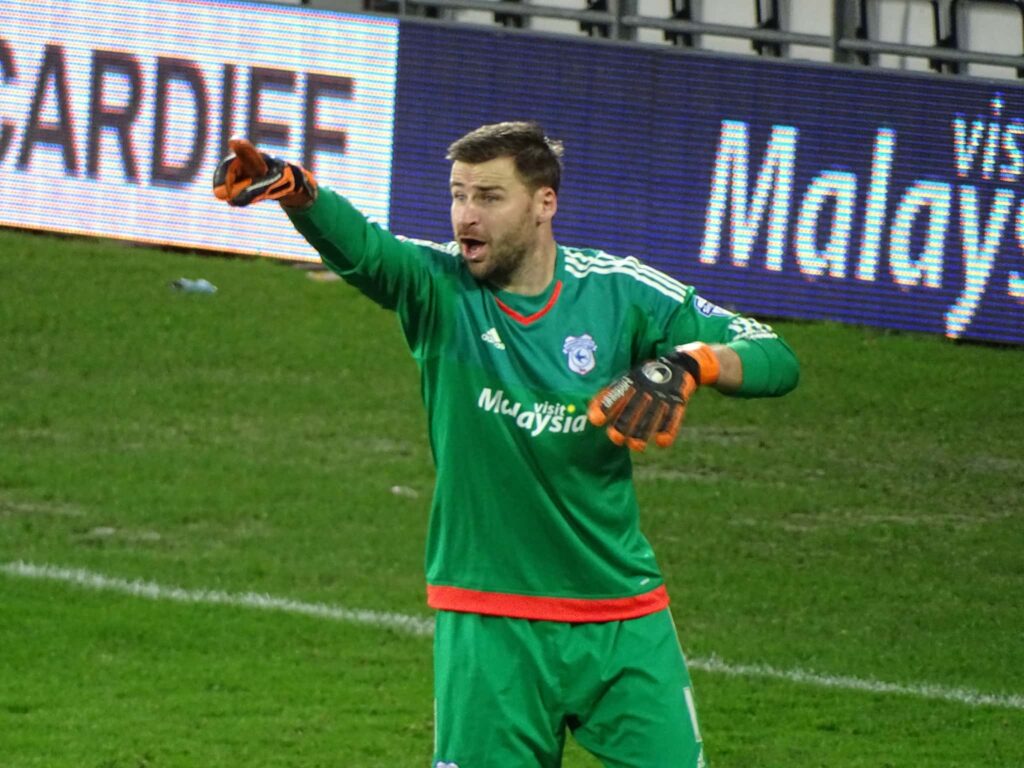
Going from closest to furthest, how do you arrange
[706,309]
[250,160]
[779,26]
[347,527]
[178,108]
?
[250,160] → [706,309] → [347,527] → [178,108] → [779,26]

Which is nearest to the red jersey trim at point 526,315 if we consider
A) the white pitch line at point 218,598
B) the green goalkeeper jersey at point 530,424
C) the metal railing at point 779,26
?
the green goalkeeper jersey at point 530,424

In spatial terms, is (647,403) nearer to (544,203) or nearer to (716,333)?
(716,333)

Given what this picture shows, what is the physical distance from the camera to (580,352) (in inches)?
184

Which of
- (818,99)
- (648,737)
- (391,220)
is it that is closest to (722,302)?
(818,99)

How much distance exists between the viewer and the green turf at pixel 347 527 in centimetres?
750

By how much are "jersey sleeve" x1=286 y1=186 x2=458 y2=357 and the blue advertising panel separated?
8.50 meters

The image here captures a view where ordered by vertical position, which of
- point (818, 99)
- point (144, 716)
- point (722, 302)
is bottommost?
Result: point (144, 716)

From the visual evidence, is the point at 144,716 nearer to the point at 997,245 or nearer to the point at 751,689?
the point at 751,689

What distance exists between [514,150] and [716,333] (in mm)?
635

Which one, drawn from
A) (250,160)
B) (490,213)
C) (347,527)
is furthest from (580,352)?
(347,527)

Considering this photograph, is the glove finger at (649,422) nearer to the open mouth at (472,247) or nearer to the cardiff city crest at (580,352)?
the cardiff city crest at (580,352)

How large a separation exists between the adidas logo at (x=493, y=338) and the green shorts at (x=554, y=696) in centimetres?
62

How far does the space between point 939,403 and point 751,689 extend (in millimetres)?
4851

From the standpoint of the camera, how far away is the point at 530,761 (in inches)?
180
